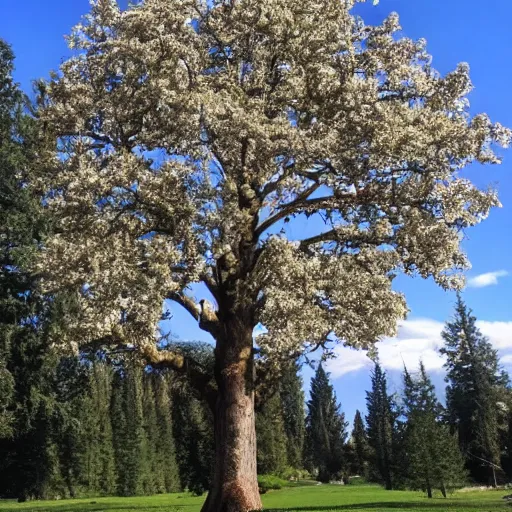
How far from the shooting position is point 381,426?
69.8 meters

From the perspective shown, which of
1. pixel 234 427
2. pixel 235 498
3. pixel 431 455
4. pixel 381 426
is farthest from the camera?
pixel 381 426

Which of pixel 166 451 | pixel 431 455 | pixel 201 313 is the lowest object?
pixel 431 455

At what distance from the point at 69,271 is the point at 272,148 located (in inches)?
289

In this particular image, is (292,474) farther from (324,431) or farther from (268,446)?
(268,446)

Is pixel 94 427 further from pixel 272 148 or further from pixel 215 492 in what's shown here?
pixel 272 148

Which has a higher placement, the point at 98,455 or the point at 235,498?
the point at 98,455

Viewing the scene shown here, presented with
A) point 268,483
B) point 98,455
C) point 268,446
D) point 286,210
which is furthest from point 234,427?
point 98,455

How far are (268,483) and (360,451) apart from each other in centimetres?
3804

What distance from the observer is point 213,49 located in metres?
21.8

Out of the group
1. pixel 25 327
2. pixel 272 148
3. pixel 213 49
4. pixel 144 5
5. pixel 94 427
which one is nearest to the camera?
pixel 272 148

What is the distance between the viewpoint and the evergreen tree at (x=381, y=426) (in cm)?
6450

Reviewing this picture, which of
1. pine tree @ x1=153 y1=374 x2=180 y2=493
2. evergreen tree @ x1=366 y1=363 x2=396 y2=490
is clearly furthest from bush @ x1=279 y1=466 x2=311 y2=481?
pine tree @ x1=153 y1=374 x2=180 y2=493

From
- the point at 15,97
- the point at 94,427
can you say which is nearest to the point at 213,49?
the point at 15,97

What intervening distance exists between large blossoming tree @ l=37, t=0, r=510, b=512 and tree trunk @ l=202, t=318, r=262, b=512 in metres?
0.07
